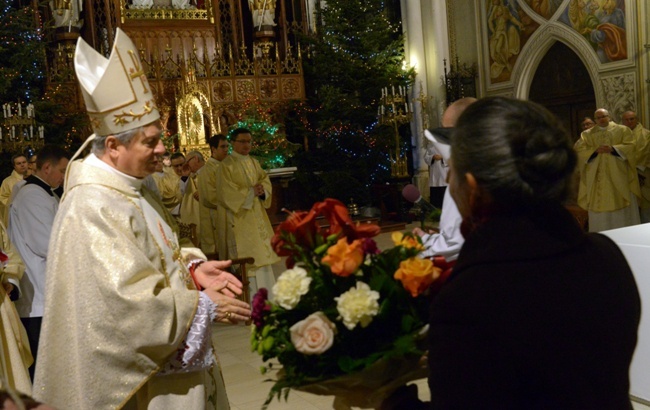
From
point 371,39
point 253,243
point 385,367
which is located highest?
point 371,39

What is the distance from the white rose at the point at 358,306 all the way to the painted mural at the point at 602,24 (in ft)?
35.2

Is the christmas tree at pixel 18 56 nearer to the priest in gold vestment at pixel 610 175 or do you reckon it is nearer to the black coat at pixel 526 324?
the priest in gold vestment at pixel 610 175

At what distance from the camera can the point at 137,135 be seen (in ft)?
8.20

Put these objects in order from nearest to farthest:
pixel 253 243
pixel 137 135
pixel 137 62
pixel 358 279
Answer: pixel 358 279
pixel 137 135
pixel 137 62
pixel 253 243

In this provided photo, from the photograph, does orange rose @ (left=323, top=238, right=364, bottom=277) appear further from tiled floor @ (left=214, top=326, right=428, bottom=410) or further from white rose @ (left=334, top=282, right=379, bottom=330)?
tiled floor @ (left=214, top=326, right=428, bottom=410)

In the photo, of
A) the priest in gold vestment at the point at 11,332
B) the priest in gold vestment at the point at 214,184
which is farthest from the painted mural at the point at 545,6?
the priest in gold vestment at the point at 11,332

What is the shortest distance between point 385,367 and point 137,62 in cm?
180

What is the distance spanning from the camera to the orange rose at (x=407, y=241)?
161 centimetres

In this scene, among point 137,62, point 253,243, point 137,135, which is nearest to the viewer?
point 137,135

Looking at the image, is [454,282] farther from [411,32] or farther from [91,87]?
[411,32]

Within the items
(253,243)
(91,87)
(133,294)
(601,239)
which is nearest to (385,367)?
(601,239)

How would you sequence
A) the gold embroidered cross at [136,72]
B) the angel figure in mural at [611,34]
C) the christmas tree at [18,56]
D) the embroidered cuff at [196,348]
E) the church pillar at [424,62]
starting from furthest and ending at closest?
1. the church pillar at [424,62]
2. the christmas tree at [18,56]
3. the angel figure in mural at [611,34]
4. the gold embroidered cross at [136,72]
5. the embroidered cuff at [196,348]

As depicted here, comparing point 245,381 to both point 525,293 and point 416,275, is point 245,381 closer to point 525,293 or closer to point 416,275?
point 416,275

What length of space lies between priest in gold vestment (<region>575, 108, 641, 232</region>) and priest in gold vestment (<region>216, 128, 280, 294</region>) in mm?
4708
